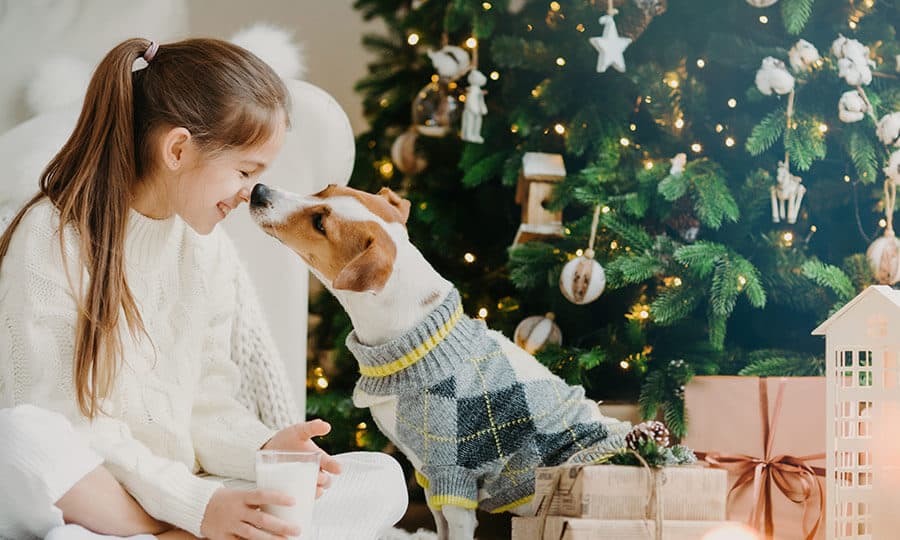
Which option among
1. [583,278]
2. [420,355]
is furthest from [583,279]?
[420,355]

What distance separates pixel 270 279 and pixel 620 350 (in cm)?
69

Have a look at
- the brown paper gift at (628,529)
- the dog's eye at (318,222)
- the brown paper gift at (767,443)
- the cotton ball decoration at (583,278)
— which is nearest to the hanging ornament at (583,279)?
the cotton ball decoration at (583,278)

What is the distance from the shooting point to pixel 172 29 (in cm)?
212

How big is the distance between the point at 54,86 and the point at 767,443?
1.38 m

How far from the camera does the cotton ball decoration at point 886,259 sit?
183 centimetres

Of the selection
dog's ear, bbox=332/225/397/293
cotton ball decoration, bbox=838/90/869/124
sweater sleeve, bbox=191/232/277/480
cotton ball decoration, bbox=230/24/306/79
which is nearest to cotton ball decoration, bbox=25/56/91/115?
cotton ball decoration, bbox=230/24/306/79

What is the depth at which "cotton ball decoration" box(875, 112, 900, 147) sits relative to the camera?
181 cm

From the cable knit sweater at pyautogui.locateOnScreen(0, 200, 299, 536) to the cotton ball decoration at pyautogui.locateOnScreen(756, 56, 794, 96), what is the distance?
39.8 inches

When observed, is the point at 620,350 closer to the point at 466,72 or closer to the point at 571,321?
the point at 571,321

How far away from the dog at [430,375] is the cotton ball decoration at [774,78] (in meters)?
0.76

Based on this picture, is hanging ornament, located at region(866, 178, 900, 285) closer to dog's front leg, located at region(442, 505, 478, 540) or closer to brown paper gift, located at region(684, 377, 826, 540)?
brown paper gift, located at region(684, 377, 826, 540)

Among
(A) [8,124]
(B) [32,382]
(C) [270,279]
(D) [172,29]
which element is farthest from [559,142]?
(B) [32,382]

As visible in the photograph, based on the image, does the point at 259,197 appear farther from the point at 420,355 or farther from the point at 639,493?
the point at 639,493

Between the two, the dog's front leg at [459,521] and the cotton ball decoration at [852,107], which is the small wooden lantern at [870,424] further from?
the cotton ball decoration at [852,107]
